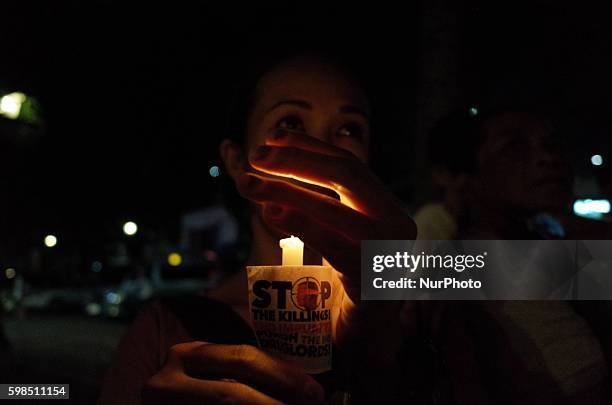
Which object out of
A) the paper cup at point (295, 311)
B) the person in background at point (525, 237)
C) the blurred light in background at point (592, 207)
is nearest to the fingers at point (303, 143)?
the paper cup at point (295, 311)

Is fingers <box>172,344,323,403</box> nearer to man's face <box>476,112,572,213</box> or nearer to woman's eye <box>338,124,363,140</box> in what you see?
woman's eye <box>338,124,363,140</box>

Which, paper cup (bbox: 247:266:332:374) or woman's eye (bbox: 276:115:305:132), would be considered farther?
woman's eye (bbox: 276:115:305:132)

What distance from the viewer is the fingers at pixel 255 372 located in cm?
116

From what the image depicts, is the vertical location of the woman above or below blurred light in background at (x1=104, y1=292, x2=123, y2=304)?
below

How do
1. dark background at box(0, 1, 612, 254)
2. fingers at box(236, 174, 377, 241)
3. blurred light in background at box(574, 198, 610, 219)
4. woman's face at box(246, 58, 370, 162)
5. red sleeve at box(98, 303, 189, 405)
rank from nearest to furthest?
1. fingers at box(236, 174, 377, 241)
2. red sleeve at box(98, 303, 189, 405)
3. woman's face at box(246, 58, 370, 162)
4. blurred light in background at box(574, 198, 610, 219)
5. dark background at box(0, 1, 612, 254)

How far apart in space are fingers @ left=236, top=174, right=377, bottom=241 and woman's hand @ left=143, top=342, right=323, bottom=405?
0.36m

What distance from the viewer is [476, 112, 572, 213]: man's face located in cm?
221

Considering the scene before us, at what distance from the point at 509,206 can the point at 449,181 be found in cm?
84

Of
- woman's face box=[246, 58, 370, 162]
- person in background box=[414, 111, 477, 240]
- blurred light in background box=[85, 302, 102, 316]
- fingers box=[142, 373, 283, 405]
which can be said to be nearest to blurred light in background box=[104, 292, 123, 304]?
blurred light in background box=[85, 302, 102, 316]

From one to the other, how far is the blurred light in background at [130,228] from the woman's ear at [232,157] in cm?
2174

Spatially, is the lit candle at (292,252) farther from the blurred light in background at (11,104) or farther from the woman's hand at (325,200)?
the blurred light in background at (11,104)

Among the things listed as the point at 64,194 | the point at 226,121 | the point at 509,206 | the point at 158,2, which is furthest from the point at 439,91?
the point at 64,194

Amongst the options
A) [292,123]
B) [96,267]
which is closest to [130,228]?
[96,267]

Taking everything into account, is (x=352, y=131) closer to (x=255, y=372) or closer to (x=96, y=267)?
(x=255, y=372)
